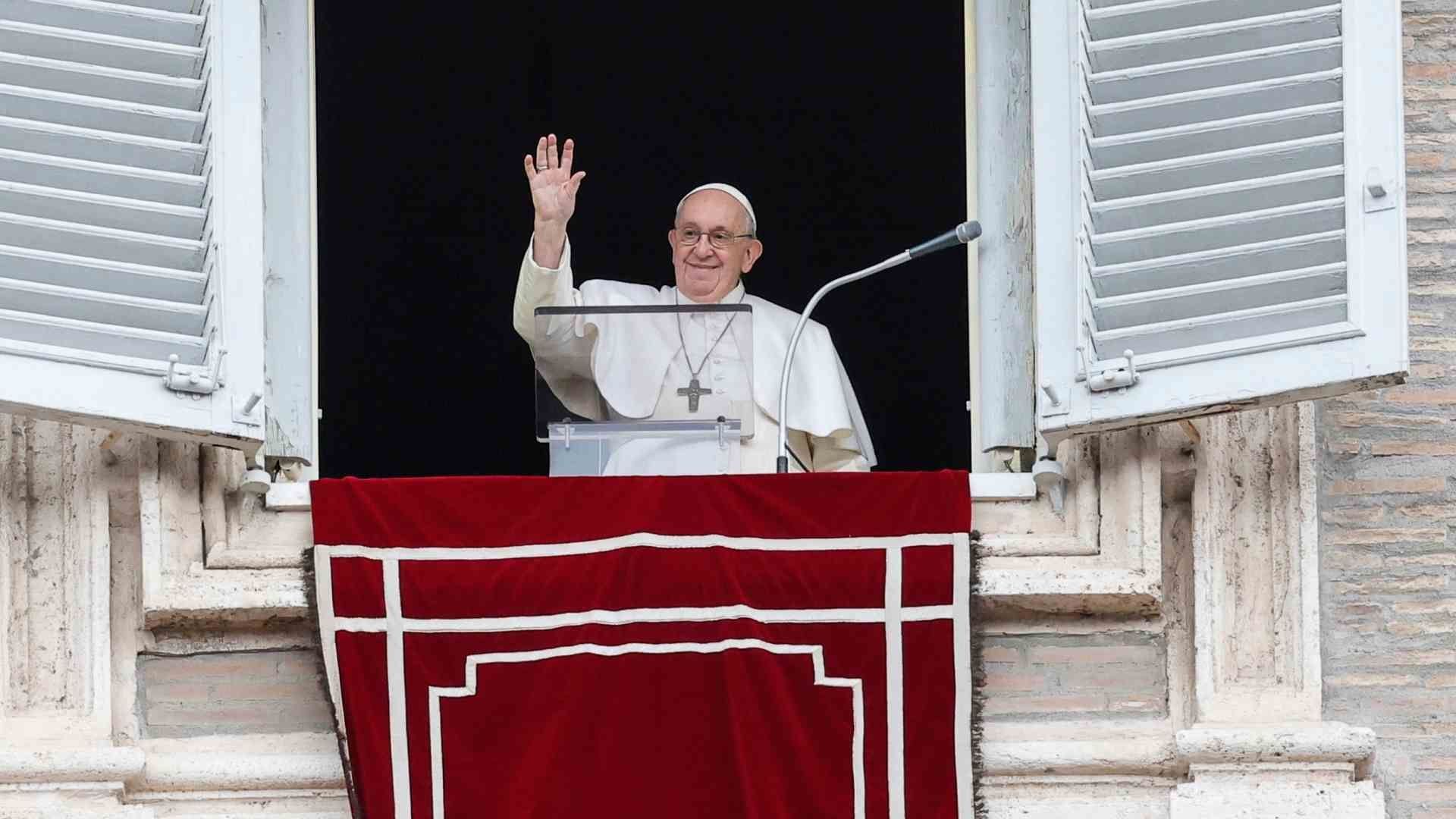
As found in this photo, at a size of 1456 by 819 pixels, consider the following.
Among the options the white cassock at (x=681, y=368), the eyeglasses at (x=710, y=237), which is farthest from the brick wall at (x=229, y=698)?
the eyeglasses at (x=710, y=237)

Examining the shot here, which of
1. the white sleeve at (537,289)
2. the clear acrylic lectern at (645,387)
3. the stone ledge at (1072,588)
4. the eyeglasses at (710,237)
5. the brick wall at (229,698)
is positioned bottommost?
the brick wall at (229,698)

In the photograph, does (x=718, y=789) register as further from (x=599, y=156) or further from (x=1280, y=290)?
(x=599, y=156)

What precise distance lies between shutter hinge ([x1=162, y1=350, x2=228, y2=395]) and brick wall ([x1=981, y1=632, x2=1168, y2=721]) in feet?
5.31

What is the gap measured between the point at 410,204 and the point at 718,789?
308 centimetres

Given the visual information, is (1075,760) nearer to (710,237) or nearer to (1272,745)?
(1272,745)

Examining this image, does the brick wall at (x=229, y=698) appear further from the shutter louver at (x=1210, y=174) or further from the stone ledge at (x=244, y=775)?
the shutter louver at (x=1210, y=174)

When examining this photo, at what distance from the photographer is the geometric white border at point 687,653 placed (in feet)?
18.9

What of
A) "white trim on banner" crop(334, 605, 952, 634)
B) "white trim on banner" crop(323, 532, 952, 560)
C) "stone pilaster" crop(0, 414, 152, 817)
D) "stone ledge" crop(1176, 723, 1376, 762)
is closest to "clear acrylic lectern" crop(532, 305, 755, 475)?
"white trim on banner" crop(323, 532, 952, 560)

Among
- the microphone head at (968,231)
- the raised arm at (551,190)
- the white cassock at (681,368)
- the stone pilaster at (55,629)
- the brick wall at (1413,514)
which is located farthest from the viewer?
the raised arm at (551,190)

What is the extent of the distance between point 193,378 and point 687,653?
43.3 inches

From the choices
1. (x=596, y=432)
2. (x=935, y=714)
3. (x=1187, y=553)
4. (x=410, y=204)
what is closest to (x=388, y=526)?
(x=596, y=432)

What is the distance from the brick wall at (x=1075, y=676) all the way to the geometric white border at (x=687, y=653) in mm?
308

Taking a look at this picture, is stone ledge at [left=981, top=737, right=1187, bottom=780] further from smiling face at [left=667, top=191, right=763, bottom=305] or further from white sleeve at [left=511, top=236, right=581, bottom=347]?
smiling face at [left=667, top=191, right=763, bottom=305]

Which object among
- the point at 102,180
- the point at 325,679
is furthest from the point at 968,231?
the point at 102,180
